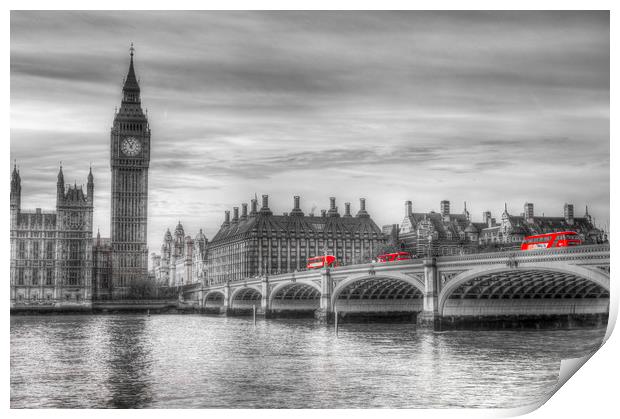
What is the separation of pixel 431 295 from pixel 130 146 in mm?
25035

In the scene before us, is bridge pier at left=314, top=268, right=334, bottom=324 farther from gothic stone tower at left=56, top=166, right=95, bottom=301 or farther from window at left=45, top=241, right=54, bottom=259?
window at left=45, top=241, right=54, bottom=259

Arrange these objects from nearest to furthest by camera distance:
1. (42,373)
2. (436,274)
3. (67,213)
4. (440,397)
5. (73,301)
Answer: (440,397), (42,373), (436,274), (67,213), (73,301)

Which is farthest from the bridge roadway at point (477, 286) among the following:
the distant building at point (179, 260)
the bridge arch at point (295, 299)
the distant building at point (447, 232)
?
the distant building at point (179, 260)

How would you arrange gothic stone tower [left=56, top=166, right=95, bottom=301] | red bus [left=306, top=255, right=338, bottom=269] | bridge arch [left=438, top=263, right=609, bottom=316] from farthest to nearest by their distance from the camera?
red bus [left=306, top=255, right=338, bottom=269]
gothic stone tower [left=56, top=166, right=95, bottom=301]
bridge arch [left=438, top=263, right=609, bottom=316]

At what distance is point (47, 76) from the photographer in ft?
54.7

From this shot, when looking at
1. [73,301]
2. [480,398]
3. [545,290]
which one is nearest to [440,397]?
[480,398]

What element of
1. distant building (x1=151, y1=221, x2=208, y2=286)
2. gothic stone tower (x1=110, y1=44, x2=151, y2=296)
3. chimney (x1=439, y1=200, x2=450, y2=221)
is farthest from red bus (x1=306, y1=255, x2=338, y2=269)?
distant building (x1=151, y1=221, x2=208, y2=286)

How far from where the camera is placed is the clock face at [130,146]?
49.6m

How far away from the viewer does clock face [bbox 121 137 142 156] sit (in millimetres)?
49606

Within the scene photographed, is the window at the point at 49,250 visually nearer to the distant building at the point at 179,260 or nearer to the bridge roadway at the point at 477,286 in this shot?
the bridge roadway at the point at 477,286

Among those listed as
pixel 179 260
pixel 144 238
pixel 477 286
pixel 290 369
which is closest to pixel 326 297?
pixel 477 286

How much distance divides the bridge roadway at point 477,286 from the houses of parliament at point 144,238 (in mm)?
2315
